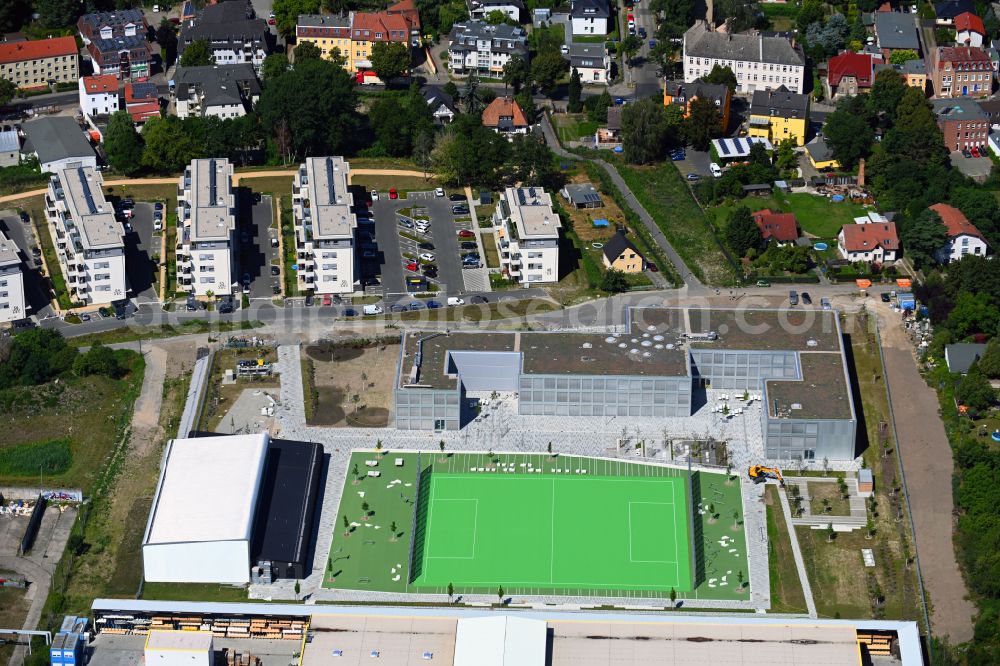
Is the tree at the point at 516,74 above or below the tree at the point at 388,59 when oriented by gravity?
below

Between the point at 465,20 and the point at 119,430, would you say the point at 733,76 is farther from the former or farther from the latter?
the point at 119,430

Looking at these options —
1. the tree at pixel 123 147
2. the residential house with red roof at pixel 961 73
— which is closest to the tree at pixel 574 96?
the residential house with red roof at pixel 961 73

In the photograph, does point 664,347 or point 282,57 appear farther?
point 282,57

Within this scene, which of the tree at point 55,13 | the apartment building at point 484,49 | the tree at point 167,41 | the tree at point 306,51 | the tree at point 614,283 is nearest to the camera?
the tree at point 614,283

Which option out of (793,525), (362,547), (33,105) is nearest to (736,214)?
(793,525)

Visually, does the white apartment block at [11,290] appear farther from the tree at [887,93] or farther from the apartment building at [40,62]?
the tree at [887,93]

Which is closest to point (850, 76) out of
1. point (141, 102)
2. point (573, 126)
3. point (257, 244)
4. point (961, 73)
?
point (961, 73)
